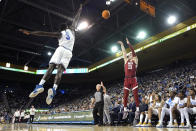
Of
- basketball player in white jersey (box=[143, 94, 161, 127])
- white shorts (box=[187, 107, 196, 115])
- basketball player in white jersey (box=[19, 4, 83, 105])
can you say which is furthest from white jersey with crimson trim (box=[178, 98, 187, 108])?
basketball player in white jersey (box=[19, 4, 83, 105])

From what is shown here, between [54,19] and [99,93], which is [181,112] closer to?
[99,93]

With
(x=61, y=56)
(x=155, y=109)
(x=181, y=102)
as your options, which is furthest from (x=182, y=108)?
(x=61, y=56)

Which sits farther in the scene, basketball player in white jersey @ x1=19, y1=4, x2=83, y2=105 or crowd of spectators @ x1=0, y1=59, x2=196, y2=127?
crowd of spectators @ x1=0, y1=59, x2=196, y2=127

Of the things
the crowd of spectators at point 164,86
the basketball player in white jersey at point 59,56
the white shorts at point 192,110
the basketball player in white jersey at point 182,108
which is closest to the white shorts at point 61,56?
the basketball player in white jersey at point 59,56

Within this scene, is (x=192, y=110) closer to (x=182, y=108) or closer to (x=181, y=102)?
(x=182, y=108)

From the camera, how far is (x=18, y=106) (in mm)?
23016

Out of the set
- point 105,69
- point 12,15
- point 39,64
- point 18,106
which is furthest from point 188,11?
point 18,106

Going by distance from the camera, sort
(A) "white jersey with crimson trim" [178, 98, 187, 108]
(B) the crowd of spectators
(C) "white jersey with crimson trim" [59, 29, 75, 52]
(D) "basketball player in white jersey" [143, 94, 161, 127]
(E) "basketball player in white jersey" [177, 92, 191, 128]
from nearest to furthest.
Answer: (C) "white jersey with crimson trim" [59, 29, 75, 52] → (E) "basketball player in white jersey" [177, 92, 191, 128] → (A) "white jersey with crimson trim" [178, 98, 187, 108] → (D) "basketball player in white jersey" [143, 94, 161, 127] → (B) the crowd of spectators

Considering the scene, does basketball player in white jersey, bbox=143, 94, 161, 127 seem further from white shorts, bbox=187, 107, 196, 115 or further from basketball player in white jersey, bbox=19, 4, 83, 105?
basketball player in white jersey, bbox=19, 4, 83, 105

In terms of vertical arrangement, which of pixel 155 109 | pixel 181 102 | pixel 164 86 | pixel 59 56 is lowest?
pixel 155 109

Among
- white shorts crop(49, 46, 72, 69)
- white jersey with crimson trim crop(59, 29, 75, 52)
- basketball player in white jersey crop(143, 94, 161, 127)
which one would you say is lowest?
basketball player in white jersey crop(143, 94, 161, 127)

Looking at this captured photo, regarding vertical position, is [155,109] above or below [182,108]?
below

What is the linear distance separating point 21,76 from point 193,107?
74.6 ft

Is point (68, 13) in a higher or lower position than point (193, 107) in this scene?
higher
